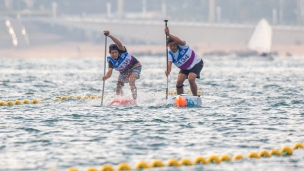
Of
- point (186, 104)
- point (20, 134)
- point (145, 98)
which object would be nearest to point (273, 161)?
point (20, 134)

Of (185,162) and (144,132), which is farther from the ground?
(144,132)

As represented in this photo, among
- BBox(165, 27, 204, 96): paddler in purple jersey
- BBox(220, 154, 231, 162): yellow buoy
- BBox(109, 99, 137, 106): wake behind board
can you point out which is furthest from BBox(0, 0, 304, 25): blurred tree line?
BBox(220, 154, 231, 162): yellow buoy

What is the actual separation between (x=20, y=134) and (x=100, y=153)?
11.4 feet

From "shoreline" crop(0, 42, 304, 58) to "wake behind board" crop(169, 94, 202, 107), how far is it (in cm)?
10517

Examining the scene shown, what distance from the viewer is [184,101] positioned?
1128 inches

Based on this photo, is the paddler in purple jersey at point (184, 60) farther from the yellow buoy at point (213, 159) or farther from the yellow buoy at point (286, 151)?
the yellow buoy at point (213, 159)

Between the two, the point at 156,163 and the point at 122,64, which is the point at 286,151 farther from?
the point at 122,64

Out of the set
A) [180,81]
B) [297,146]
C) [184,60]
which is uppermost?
[184,60]

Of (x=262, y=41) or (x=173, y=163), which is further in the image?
(x=262, y=41)

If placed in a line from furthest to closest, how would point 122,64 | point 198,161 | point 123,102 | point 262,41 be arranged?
point 262,41 < point 123,102 < point 122,64 < point 198,161

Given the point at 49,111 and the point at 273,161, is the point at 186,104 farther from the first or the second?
the point at 273,161

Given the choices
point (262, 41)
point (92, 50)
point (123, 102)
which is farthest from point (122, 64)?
point (92, 50)

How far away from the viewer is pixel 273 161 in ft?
61.5

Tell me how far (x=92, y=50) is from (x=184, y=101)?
401 feet
